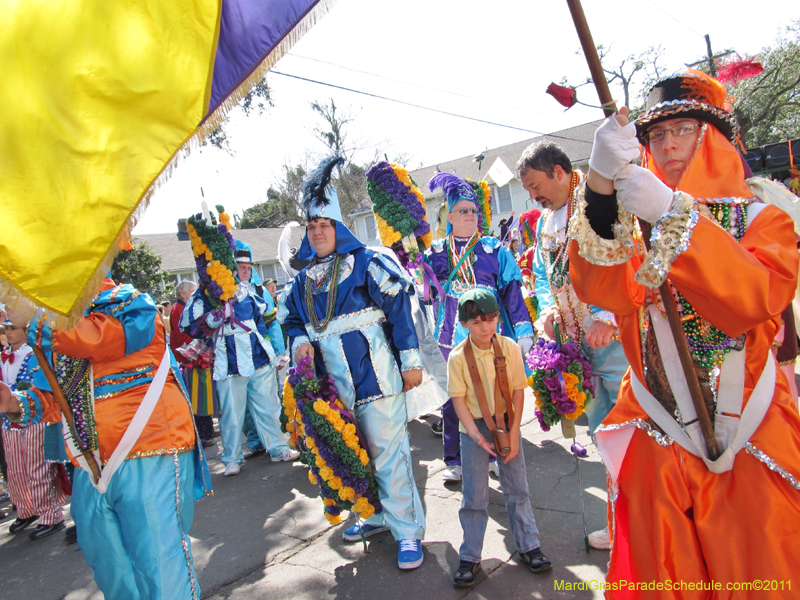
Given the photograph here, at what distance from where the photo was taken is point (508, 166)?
28328mm

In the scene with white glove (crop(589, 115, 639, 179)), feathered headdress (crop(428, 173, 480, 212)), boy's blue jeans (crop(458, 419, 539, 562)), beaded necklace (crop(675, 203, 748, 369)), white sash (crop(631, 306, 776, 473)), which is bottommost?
boy's blue jeans (crop(458, 419, 539, 562))

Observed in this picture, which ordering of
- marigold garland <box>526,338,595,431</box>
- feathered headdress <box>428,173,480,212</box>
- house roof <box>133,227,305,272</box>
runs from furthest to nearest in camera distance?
house roof <box>133,227,305,272</box> < feathered headdress <box>428,173,480,212</box> < marigold garland <box>526,338,595,431</box>

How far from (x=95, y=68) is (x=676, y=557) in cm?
205

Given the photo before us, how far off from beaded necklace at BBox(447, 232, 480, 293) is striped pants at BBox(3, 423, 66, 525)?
4266mm

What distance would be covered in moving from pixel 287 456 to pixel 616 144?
5474 millimetres

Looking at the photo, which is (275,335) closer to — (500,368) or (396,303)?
(396,303)

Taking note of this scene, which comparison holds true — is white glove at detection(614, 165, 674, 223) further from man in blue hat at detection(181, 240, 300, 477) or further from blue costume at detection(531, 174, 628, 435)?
man in blue hat at detection(181, 240, 300, 477)

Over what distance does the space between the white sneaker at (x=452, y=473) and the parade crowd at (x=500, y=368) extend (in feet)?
0.54

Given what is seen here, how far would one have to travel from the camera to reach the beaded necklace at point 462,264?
4.60 m

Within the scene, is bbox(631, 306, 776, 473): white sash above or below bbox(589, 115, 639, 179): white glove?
below

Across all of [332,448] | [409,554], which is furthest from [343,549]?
[332,448]

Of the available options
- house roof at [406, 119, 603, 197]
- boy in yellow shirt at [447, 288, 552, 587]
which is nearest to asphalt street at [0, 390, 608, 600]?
boy in yellow shirt at [447, 288, 552, 587]

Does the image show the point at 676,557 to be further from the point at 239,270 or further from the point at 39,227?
the point at 239,270

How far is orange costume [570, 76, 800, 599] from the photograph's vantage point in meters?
1.39
